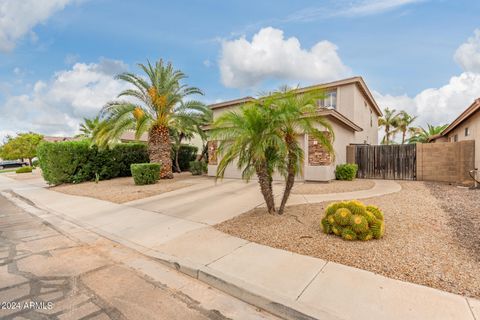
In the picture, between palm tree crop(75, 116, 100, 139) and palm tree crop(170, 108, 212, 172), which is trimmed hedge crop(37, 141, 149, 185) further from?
palm tree crop(75, 116, 100, 139)

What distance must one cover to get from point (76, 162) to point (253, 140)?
535 inches

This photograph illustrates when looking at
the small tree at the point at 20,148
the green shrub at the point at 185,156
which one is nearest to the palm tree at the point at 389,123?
the green shrub at the point at 185,156

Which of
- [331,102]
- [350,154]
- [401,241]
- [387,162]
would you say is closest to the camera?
[401,241]

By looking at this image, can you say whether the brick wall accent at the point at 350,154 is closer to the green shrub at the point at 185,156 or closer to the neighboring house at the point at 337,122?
the neighboring house at the point at 337,122

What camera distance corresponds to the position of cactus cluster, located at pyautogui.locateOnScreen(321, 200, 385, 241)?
4.42 m

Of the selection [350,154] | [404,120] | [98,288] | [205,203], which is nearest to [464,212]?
[205,203]

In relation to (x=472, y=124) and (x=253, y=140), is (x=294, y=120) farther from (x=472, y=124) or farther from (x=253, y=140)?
(x=472, y=124)

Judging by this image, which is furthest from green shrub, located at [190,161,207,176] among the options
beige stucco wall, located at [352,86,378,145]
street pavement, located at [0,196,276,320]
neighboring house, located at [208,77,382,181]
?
street pavement, located at [0,196,276,320]

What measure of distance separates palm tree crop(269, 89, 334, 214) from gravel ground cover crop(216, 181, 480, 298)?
147 centimetres

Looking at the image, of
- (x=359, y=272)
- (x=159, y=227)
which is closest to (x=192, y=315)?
(x=359, y=272)

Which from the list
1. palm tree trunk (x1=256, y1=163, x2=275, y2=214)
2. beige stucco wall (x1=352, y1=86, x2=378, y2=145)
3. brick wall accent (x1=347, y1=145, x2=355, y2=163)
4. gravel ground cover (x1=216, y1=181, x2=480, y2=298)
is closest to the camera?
gravel ground cover (x1=216, y1=181, x2=480, y2=298)

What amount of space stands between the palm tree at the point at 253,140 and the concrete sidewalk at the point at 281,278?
1.77 meters

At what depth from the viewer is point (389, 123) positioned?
31.9 m

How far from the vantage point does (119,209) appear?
7.88m
